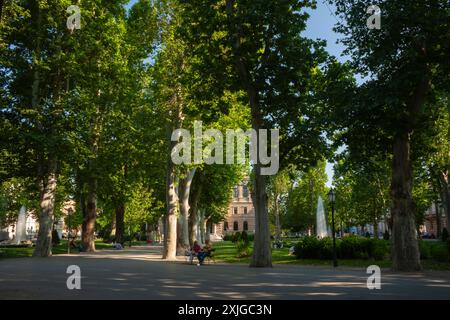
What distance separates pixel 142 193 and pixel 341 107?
1506 inches

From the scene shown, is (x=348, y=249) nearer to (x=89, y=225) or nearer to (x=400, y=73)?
(x=400, y=73)

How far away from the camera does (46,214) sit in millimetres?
28828

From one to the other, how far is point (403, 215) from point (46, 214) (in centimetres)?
2173

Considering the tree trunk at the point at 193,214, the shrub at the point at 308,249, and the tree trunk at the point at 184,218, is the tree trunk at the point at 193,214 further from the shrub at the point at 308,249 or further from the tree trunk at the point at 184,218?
the shrub at the point at 308,249

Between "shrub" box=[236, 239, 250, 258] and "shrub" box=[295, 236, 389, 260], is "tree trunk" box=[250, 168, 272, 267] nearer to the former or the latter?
"shrub" box=[295, 236, 389, 260]

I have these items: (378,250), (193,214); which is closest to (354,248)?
(378,250)

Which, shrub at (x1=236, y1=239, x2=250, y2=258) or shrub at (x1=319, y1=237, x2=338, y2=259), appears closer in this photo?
shrub at (x1=319, y1=237, x2=338, y2=259)

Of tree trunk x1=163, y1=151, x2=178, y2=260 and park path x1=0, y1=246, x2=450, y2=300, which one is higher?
tree trunk x1=163, y1=151, x2=178, y2=260

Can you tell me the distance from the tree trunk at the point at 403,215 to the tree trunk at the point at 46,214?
2115 cm

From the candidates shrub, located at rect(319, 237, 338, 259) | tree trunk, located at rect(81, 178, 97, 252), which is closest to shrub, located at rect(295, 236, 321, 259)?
shrub, located at rect(319, 237, 338, 259)

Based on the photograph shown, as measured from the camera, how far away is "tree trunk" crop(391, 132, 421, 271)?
17.7 m

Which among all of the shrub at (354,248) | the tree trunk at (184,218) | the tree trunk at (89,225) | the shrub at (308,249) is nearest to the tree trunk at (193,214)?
the tree trunk at (184,218)

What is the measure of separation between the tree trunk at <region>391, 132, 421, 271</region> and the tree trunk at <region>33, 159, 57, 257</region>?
21148 mm
